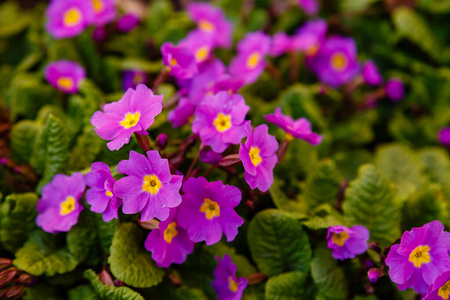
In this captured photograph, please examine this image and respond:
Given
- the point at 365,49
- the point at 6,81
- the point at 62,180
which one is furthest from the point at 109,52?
the point at 365,49

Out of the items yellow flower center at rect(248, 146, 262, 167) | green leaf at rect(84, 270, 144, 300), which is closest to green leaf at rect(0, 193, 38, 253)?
green leaf at rect(84, 270, 144, 300)

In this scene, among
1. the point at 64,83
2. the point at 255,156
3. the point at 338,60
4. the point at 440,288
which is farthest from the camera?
the point at 338,60

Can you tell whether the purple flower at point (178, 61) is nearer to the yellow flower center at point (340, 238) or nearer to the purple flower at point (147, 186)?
the purple flower at point (147, 186)

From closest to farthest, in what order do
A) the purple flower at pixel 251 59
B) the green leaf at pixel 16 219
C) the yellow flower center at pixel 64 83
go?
the green leaf at pixel 16 219
the yellow flower center at pixel 64 83
the purple flower at pixel 251 59

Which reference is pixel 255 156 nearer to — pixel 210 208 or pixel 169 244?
pixel 210 208

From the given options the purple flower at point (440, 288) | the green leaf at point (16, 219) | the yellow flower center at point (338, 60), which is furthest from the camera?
the yellow flower center at point (338, 60)

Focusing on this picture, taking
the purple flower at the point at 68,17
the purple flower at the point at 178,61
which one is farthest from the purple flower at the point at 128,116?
the purple flower at the point at 68,17

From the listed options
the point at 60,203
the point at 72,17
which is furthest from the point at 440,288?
the point at 72,17
